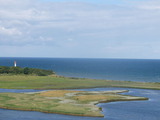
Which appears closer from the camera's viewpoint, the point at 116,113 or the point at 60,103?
the point at 116,113

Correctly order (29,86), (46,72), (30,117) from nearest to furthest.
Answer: (30,117) → (29,86) → (46,72)

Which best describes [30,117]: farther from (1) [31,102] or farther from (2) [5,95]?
(2) [5,95]

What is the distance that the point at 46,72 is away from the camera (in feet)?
554

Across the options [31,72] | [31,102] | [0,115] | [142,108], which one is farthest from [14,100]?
[31,72]

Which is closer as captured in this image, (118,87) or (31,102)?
(31,102)

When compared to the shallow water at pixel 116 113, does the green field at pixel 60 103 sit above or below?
above

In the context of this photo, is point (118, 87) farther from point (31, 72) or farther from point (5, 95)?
point (31, 72)

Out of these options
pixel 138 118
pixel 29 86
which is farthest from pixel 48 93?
pixel 138 118

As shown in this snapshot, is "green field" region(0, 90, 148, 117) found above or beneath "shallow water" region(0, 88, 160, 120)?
above

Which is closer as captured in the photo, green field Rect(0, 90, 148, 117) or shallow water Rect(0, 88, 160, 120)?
shallow water Rect(0, 88, 160, 120)

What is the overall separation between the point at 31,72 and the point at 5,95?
7517 cm

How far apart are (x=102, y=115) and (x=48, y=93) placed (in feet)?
104

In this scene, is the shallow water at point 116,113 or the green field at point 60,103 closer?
the shallow water at point 116,113

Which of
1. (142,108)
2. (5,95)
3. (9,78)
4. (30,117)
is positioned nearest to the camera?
(30,117)
